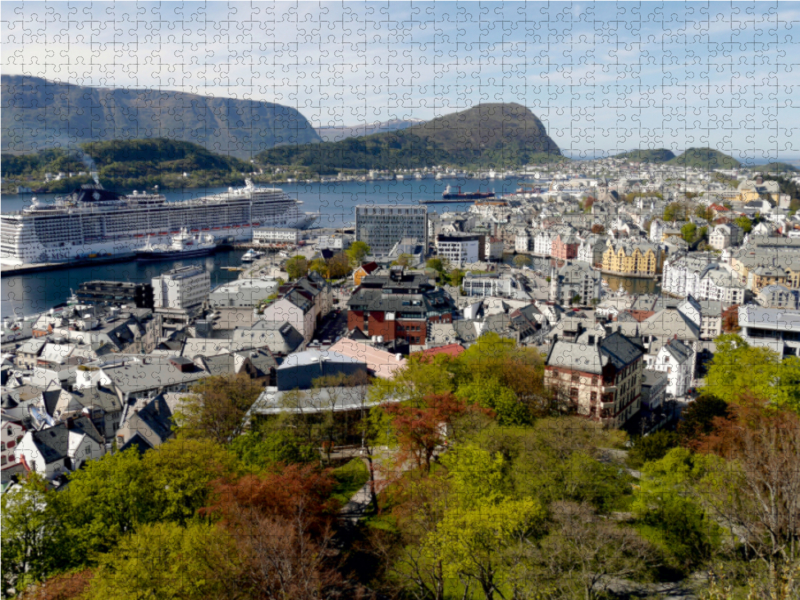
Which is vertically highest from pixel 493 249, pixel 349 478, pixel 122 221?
pixel 122 221

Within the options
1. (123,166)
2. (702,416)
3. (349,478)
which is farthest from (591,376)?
(123,166)

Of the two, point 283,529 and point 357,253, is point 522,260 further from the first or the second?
point 283,529

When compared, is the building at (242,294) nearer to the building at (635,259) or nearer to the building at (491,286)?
the building at (491,286)

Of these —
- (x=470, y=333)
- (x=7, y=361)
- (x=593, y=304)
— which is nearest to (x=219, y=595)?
(x=470, y=333)

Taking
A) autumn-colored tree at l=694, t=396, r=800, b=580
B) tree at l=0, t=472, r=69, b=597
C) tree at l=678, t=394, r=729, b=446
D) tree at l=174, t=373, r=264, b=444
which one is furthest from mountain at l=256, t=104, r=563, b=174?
tree at l=0, t=472, r=69, b=597

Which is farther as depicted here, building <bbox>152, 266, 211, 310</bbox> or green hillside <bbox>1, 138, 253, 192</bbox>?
green hillside <bbox>1, 138, 253, 192</bbox>

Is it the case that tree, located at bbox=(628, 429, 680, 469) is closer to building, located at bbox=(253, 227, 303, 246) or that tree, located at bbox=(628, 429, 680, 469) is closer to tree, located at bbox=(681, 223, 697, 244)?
tree, located at bbox=(681, 223, 697, 244)
